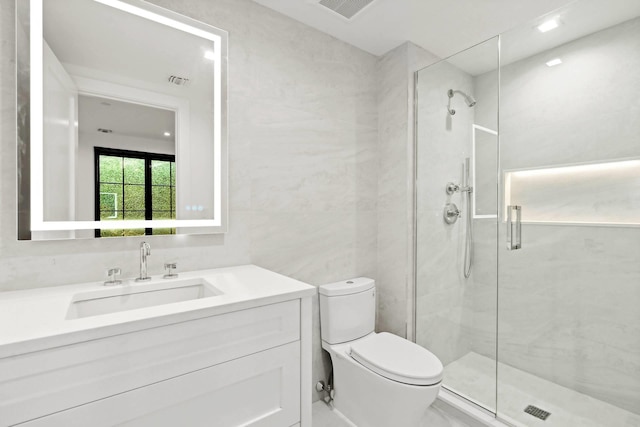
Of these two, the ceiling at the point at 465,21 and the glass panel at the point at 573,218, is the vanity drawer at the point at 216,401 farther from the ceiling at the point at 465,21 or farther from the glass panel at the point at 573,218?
the ceiling at the point at 465,21

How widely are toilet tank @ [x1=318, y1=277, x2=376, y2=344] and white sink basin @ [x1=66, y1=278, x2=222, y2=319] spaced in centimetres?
79

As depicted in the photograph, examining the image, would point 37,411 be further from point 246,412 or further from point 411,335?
point 411,335

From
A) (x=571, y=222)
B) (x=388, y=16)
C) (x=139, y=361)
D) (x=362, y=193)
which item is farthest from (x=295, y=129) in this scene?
(x=571, y=222)

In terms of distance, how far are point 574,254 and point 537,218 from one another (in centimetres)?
30

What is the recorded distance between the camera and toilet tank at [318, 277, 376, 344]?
1.85 metres

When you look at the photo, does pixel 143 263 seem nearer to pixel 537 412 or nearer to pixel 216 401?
pixel 216 401

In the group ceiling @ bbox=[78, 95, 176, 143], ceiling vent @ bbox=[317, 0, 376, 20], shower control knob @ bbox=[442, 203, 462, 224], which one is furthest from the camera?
shower control knob @ bbox=[442, 203, 462, 224]

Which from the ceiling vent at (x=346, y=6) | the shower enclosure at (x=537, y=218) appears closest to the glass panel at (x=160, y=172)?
the ceiling vent at (x=346, y=6)

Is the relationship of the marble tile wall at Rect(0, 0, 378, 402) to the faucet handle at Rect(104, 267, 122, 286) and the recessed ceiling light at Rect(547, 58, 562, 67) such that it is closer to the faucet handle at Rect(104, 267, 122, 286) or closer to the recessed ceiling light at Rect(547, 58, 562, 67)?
the faucet handle at Rect(104, 267, 122, 286)

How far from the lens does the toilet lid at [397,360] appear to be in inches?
56.5

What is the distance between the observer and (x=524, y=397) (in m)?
1.91

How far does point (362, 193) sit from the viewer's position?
7.06 ft

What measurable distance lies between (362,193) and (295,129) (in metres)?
0.65

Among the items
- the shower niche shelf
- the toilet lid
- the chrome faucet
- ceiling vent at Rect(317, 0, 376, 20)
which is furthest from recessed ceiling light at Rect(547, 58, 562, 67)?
the chrome faucet
